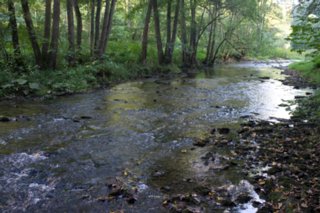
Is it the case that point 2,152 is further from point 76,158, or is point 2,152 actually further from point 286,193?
point 286,193

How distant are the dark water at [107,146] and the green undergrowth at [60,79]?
1175mm

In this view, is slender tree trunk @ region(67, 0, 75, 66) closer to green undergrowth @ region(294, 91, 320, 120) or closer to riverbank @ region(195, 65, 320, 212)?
riverbank @ region(195, 65, 320, 212)

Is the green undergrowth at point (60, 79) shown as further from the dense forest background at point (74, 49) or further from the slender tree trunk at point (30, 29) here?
the slender tree trunk at point (30, 29)

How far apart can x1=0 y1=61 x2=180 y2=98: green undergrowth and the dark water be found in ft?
3.86

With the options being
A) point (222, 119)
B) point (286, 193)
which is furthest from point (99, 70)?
point (286, 193)

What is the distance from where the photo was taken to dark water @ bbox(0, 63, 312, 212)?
5.16m

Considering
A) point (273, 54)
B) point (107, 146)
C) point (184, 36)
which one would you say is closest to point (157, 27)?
point (184, 36)

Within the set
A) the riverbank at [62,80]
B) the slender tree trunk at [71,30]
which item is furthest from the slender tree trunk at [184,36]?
the slender tree trunk at [71,30]

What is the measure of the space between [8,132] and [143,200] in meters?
4.95

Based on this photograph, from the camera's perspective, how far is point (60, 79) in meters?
14.9

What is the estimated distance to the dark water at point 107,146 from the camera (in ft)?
16.9

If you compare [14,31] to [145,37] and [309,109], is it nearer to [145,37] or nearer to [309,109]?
[145,37]

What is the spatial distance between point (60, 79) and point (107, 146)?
8369 mm

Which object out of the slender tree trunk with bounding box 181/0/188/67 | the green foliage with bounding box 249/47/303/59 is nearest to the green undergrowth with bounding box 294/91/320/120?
the slender tree trunk with bounding box 181/0/188/67
